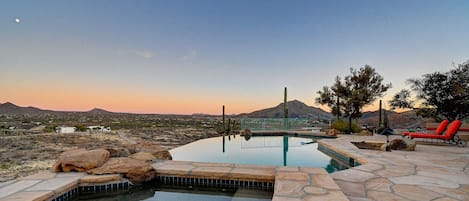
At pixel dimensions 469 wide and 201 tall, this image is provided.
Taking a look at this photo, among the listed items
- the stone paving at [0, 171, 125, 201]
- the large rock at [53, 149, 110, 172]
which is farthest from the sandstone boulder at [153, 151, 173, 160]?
the stone paving at [0, 171, 125, 201]

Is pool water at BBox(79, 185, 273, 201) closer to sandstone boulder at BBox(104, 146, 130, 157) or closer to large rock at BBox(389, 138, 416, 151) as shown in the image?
sandstone boulder at BBox(104, 146, 130, 157)

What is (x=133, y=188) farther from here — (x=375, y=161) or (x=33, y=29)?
(x=33, y=29)

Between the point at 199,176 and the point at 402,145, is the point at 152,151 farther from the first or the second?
the point at 402,145

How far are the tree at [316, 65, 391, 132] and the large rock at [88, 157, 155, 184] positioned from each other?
447 inches

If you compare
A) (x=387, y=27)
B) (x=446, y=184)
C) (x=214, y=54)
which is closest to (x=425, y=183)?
(x=446, y=184)

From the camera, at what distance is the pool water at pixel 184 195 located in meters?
3.38

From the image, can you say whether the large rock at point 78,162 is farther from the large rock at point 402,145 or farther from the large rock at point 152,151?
the large rock at point 402,145

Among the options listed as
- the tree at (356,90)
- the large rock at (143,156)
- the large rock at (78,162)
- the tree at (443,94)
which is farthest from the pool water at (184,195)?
the tree at (356,90)

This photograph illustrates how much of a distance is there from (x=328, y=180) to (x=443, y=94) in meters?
9.97

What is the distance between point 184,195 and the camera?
3584mm

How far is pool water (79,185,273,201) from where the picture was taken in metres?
3.38

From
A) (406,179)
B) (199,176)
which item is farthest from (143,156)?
(406,179)

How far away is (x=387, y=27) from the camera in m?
9.86

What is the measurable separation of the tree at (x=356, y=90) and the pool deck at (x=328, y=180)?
8.51 m
